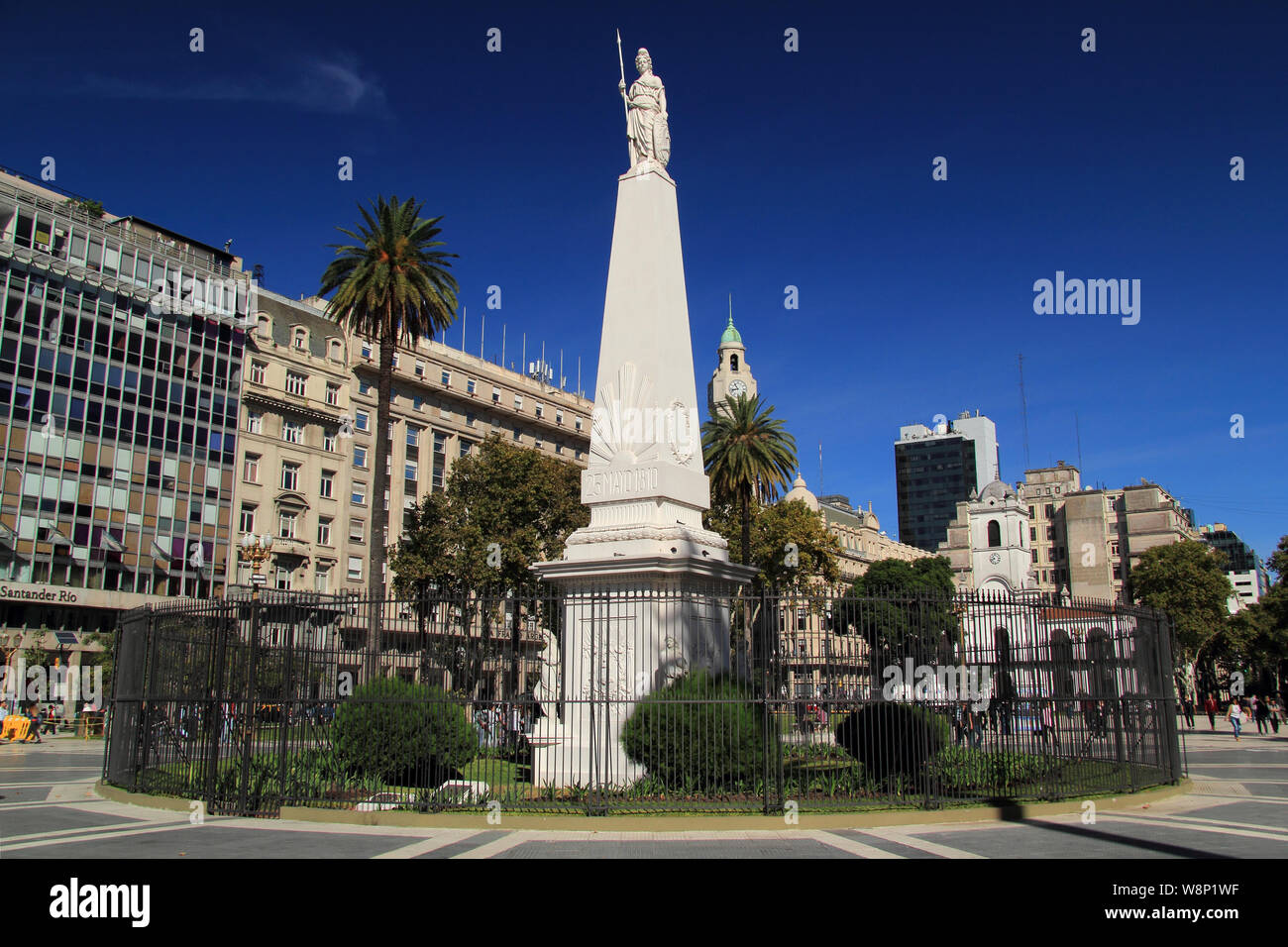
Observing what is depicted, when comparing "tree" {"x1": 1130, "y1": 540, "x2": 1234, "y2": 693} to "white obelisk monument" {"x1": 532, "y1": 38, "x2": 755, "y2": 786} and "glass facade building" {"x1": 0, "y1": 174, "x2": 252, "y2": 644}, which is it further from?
"glass facade building" {"x1": 0, "y1": 174, "x2": 252, "y2": 644}

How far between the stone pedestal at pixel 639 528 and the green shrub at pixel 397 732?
1587mm

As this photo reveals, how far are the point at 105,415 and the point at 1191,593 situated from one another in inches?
2445

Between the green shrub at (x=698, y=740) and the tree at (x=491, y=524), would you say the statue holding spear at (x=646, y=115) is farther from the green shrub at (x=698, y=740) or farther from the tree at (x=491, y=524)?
the tree at (x=491, y=524)

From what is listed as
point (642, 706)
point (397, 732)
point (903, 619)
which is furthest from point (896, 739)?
point (397, 732)

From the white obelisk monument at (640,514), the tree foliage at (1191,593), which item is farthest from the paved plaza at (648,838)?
the tree foliage at (1191,593)

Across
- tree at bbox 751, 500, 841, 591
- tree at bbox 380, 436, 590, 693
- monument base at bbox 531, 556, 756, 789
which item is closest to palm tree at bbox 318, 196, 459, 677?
tree at bbox 380, 436, 590, 693

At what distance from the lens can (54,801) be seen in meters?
15.6

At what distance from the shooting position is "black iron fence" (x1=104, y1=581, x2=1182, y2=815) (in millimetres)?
13172

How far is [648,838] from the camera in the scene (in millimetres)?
11773

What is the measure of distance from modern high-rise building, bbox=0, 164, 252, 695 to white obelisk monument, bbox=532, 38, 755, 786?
110 ft

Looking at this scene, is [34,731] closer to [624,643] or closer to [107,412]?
[107,412]

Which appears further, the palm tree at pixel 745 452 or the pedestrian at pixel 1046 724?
the palm tree at pixel 745 452

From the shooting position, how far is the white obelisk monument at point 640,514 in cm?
1537
